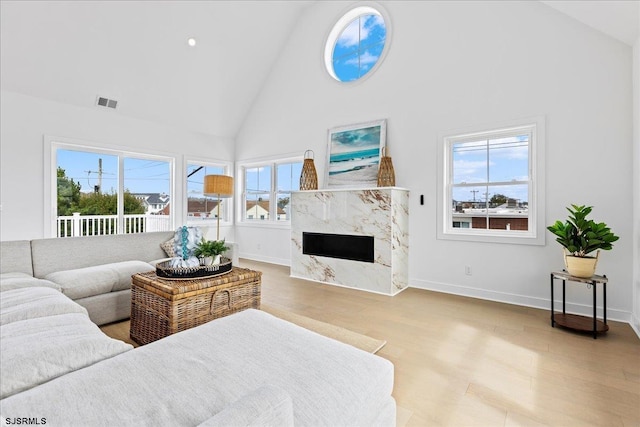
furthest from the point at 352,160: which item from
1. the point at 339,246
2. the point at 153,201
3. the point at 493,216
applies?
the point at 153,201

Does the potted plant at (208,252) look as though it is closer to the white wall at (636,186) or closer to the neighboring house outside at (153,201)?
the neighboring house outside at (153,201)

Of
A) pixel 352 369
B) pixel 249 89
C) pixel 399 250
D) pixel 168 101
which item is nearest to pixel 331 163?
pixel 399 250

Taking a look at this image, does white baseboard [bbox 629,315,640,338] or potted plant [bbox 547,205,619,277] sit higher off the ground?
potted plant [bbox 547,205,619,277]

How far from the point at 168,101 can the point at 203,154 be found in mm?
1215

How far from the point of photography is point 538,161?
10.9ft

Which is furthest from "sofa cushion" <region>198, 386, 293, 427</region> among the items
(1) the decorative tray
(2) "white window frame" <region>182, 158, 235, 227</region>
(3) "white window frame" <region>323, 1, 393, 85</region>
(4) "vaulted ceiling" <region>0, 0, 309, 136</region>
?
(2) "white window frame" <region>182, 158, 235, 227</region>

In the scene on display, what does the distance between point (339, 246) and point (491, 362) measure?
8.43 feet

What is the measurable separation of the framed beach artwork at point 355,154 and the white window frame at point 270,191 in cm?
87

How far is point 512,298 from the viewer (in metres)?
3.47

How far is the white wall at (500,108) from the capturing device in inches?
117

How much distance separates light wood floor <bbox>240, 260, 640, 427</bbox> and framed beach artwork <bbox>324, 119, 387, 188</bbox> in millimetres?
1885

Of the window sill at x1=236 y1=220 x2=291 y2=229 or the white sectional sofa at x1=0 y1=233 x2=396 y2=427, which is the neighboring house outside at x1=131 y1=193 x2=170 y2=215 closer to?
the window sill at x1=236 y1=220 x2=291 y2=229

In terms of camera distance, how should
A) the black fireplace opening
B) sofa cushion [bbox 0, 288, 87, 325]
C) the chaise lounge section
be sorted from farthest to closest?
the black fireplace opening
sofa cushion [bbox 0, 288, 87, 325]
the chaise lounge section

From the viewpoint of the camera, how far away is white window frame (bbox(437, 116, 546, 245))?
3316mm
